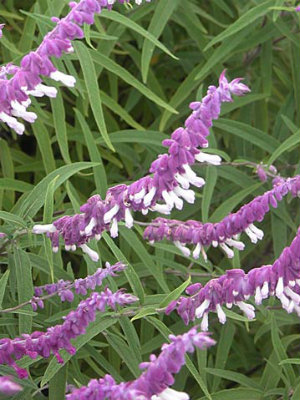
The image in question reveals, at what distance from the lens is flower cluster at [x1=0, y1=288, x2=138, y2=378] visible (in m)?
0.70

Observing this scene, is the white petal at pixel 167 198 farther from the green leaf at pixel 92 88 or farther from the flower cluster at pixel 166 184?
the green leaf at pixel 92 88

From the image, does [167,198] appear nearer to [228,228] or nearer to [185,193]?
[185,193]

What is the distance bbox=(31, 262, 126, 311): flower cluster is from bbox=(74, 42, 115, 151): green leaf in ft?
0.60

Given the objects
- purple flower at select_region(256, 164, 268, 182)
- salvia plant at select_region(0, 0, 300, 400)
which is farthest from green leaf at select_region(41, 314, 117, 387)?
purple flower at select_region(256, 164, 268, 182)

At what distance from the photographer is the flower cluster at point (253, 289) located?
0.66m

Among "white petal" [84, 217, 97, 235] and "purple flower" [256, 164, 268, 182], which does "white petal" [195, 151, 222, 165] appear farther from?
"purple flower" [256, 164, 268, 182]

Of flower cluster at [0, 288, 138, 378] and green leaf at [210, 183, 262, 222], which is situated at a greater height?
flower cluster at [0, 288, 138, 378]

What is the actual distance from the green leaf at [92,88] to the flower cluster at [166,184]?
0.18 m

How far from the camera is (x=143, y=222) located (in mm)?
1149

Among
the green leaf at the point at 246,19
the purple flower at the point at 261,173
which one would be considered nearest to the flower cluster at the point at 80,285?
the purple flower at the point at 261,173

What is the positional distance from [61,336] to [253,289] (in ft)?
0.57

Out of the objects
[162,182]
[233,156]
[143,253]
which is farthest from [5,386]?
[233,156]

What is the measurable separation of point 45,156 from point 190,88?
0.31 metres

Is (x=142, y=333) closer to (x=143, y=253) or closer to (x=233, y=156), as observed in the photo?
(x=143, y=253)
